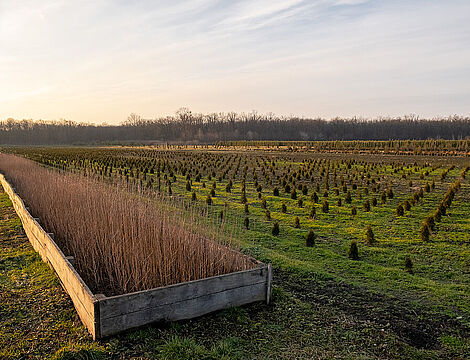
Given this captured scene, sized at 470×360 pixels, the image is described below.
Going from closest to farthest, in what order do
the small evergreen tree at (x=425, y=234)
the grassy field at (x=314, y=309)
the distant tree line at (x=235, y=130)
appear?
the grassy field at (x=314, y=309), the small evergreen tree at (x=425, y=234), the distant tree line at (x=235, y=130)

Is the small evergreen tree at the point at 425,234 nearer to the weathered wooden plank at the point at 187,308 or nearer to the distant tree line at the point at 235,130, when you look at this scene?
the weathered wooden plank at the point at 187,308

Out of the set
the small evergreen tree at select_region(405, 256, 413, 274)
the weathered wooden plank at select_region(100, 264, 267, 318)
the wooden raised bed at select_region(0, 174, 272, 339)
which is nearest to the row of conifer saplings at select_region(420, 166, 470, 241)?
the small evergreen tree at select_region(405, 256, 413, 274)

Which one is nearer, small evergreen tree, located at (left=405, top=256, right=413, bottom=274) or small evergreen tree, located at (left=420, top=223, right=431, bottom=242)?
small evergreen tree, located at (left=405, top=256, right=413, bottom=274)

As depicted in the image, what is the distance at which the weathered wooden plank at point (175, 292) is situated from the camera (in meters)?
3.65

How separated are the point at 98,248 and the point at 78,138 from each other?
121392 mm

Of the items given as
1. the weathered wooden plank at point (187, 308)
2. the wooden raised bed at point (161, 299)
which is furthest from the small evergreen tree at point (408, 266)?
the weathered wooden plank at point (187, 308)

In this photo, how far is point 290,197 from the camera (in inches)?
538

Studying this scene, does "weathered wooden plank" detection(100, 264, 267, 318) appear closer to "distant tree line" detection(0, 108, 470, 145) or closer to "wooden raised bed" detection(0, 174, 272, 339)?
"wooden raised bed" detection(0, 174, 272, 339)

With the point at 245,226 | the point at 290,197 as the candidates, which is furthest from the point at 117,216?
the point at 290,197

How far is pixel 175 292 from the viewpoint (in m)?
3.99

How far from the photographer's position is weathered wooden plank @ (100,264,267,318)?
3.65 metres

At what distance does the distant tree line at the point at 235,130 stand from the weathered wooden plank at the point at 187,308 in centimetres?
9425

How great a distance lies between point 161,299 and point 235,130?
364ft

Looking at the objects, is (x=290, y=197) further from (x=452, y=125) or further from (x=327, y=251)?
(x=452, y=125)
